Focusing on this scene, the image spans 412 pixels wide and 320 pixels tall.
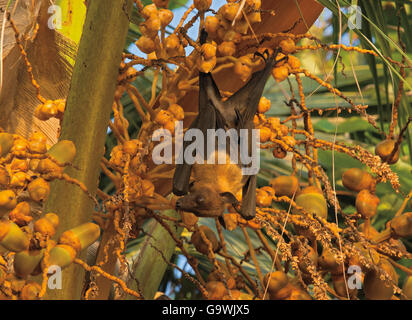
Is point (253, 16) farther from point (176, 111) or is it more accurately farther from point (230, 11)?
point (176, 111)

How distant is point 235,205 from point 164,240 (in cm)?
51

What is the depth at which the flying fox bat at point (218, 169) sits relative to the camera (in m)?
0.68

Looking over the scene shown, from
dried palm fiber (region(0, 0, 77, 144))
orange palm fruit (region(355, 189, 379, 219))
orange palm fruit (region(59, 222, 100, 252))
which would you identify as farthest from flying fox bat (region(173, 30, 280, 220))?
dried palm fiber (region(0, 0, 77, 144))

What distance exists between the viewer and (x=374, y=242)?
2.75 ft

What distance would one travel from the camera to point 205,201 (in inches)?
26.2

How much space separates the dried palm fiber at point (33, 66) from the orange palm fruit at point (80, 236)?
16.9 inches

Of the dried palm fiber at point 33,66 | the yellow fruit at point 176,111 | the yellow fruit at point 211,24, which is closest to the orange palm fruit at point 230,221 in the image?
the yellow fruit at point 176,111

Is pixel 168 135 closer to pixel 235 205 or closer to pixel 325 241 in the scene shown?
pixel 235 205

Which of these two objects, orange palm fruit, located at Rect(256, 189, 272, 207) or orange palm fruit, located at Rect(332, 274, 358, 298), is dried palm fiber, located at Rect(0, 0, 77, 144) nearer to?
orange palm fruit, located at Rect(256, 189, 272, 207)

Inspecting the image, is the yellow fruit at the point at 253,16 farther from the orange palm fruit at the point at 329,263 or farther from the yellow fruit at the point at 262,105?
the orange palm fruit at the point at 329,263

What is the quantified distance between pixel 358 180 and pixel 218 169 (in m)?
0.29
